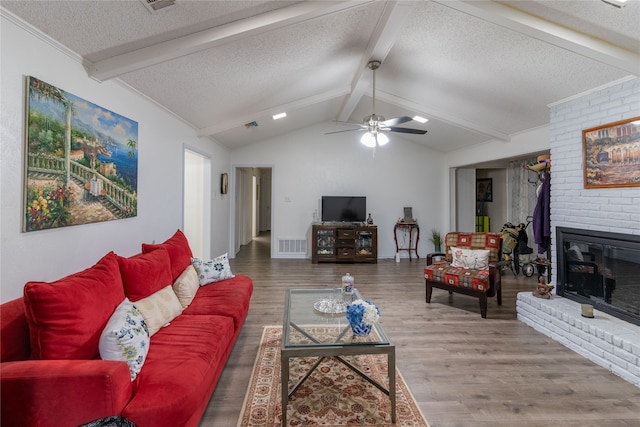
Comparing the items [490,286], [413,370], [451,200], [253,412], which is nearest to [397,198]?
[451,200]

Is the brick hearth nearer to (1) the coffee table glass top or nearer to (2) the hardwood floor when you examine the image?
(2) the hardwood floor

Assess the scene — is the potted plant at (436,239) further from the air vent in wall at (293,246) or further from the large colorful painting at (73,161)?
the large colorful painting at (73,161)

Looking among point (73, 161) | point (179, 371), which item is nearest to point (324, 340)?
point (179, 371)

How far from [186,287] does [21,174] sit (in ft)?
4.38

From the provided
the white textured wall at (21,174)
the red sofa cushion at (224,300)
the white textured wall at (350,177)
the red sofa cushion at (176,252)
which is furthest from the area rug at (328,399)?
the white textured wall at (350,177)

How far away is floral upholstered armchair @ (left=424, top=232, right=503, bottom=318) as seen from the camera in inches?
130

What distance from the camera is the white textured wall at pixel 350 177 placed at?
6.55 meters

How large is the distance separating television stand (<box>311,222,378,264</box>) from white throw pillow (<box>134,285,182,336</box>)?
13.1ft

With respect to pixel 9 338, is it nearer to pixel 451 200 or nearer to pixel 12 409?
pixel 12 409

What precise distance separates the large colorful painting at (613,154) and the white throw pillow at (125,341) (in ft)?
12.6

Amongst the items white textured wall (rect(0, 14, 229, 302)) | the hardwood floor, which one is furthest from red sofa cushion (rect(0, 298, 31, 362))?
the hardwood floor

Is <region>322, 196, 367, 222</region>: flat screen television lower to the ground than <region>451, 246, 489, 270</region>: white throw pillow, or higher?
higher

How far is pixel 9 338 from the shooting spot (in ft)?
4.37

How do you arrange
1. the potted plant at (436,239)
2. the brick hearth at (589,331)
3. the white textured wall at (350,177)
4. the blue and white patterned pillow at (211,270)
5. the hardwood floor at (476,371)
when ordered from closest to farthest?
the hardwood floor at (476,371) < the brick hearth at (589,331) < the blue and white patterned pillow at (211,270) < the white textured wall at (350,177) < the potted plant at (436,239)
